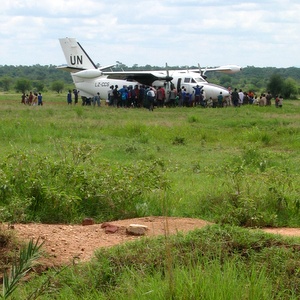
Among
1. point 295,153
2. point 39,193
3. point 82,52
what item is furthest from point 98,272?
point 82,52

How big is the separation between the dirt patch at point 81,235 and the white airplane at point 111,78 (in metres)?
25.4

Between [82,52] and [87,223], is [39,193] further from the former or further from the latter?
[82,52]

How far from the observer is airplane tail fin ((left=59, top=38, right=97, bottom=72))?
37.8m

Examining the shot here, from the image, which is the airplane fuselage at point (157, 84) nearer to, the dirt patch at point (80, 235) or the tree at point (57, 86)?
the dirt patch at point (80, 235)

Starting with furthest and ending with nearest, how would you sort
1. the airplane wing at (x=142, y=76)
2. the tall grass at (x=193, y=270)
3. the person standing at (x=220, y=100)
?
the airplane wing at (x=142, y=76)
the person standing at (x=220, y=100)
the tall grass at (x=193, y=270)

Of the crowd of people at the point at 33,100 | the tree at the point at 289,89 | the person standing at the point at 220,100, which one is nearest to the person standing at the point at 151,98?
the person standing at the point at 220,100

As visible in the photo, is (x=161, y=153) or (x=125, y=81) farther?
(x=125, y=81)

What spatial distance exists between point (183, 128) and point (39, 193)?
11479 millimetres

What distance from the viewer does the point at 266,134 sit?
55.6 feet

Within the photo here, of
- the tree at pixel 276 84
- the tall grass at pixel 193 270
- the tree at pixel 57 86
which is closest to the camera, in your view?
the tall grass at pixel 193 270

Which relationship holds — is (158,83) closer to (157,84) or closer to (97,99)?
(157,84)

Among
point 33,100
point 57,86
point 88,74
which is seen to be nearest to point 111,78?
point 88,74

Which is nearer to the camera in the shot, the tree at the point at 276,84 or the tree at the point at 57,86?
the tree at the point at 276,84

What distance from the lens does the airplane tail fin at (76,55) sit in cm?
3784
